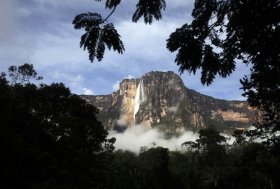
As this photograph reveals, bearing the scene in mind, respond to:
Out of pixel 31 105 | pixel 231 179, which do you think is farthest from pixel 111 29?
pixel 231 179

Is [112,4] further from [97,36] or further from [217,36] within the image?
[217,36]

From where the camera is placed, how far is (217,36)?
4465 millimetres

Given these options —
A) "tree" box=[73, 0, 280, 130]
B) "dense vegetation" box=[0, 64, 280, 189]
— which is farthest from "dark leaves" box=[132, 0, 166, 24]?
"dense vegetation" box=[0, 64, 280, 189]

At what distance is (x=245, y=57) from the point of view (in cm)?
479

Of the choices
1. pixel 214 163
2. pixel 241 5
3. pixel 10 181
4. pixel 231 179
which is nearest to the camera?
pixel 241 5

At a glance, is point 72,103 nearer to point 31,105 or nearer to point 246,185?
point 31,105

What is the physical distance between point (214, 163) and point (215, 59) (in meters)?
59.0

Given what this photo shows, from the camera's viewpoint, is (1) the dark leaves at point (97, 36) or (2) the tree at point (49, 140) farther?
(2) the tree at point (49, 140)

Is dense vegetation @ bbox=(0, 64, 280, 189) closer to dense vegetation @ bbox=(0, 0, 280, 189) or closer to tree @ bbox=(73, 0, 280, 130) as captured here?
dense vegetation @ bbox=(0, 0, 280, 189)

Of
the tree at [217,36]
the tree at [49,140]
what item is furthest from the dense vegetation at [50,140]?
the tree at [217,36]

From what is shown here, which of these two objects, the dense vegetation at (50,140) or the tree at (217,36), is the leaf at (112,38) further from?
the dense vegetation at (50,140)

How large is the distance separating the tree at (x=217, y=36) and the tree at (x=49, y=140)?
59.5ft

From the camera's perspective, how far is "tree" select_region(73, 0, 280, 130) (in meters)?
3.61

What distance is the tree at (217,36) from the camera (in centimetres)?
361
